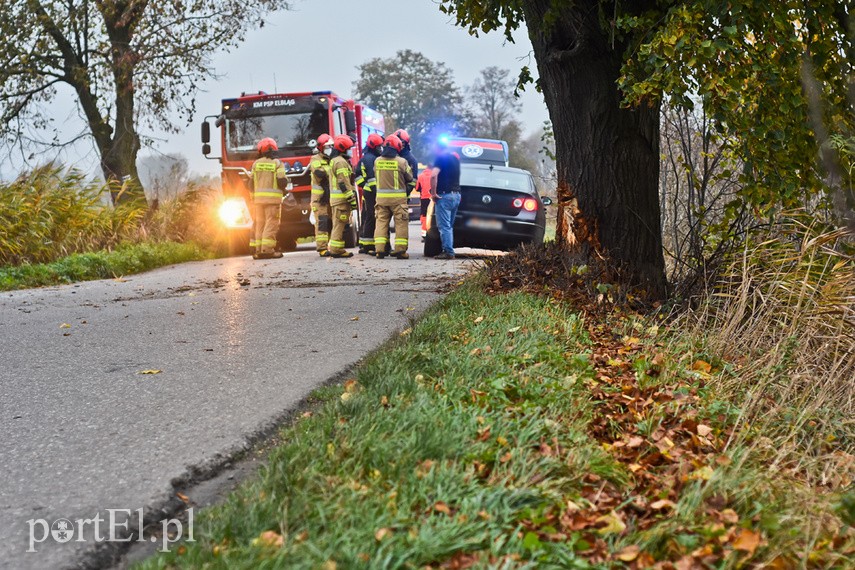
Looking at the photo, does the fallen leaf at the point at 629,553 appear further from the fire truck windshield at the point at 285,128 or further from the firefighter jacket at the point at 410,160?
the fire truck windshield at the point at 285,128

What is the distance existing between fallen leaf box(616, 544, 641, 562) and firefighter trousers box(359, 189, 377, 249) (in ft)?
46.7

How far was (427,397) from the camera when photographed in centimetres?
459

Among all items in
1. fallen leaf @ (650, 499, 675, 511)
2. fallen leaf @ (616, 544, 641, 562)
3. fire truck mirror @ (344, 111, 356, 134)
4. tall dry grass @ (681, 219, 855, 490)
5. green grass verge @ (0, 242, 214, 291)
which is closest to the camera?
fallen leaf @ (616, 544, 641, 562)

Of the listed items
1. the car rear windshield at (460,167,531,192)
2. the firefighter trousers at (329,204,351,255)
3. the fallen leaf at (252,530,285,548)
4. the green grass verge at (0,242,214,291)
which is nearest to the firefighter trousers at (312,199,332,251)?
the firefighter trousers at (329,204,351,255)

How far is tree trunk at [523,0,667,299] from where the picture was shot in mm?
8172

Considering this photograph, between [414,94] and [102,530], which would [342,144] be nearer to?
[102,530]

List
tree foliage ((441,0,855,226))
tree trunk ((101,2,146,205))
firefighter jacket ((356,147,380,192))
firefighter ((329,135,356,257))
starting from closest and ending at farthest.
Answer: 1. tree foliage ((441,0,855,226))
2. firefighter ((329,135,356,257))
3. firefighter jacket ((356,147,380,192))
4. tree trunk ((101,2,146,205))

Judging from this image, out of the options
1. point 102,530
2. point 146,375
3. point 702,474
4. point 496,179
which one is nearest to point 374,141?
point 496,179

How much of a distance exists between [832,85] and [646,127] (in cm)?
152

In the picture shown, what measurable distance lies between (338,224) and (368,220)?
0.82 meters

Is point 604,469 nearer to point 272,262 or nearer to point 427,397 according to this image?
point 427,397

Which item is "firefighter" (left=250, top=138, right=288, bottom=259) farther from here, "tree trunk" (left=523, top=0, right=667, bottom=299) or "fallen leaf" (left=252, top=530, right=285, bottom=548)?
"fallen leaf" (left=252, top=530, right=285, bottom=548)

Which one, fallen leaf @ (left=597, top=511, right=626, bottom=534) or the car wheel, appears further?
the car wheel

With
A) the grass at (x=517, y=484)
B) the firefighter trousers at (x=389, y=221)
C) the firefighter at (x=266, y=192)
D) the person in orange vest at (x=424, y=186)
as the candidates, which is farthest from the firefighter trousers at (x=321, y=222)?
the grass at (x=517, y=484)
